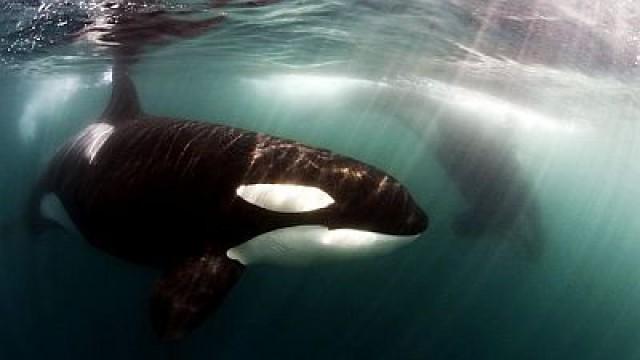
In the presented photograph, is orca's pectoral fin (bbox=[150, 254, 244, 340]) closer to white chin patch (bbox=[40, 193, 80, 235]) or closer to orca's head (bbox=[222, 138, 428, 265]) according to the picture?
orca's head (bbox=[222, 138, 428, 265])

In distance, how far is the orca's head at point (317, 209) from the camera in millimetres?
6406

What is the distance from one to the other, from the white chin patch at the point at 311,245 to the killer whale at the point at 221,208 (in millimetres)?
12

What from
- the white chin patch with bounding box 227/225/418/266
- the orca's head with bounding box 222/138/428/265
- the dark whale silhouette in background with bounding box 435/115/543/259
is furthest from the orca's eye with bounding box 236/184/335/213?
the dark whale silhouette in background with bounding box 435/115/543/259

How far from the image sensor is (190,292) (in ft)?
20.6

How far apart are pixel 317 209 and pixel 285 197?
40cm

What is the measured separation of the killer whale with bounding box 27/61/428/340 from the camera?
20.9 feet

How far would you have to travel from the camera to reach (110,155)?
820 centimetres

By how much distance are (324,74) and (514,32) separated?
34.3 feet

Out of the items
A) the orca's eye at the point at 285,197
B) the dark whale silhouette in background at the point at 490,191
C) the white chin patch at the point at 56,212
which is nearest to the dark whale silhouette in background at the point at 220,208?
the orca's eye at the point at 285,197

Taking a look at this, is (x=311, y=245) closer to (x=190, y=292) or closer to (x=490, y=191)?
(x=190, y=292)

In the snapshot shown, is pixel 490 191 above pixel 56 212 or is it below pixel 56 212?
below

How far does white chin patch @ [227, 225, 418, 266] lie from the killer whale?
0.01 meters

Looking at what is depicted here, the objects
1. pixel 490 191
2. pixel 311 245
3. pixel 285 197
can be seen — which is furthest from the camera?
pixel 490 191

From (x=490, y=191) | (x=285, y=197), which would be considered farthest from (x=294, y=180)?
(x=490, y=191)
